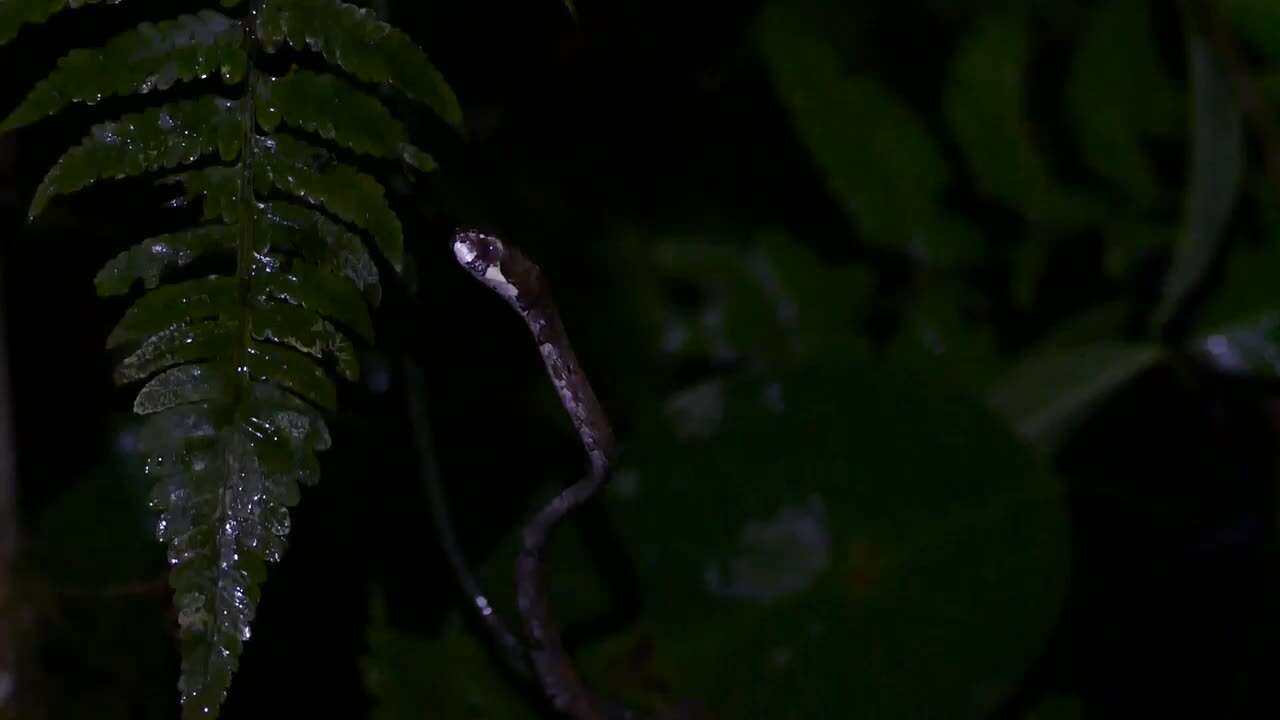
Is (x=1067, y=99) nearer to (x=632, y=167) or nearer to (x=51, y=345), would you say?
(x=632, y=167)

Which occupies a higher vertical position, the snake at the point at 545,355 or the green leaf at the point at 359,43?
the green leaf at the point at 359,43

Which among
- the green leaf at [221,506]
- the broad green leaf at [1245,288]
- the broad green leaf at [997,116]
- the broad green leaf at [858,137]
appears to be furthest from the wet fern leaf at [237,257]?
the broad green leaf at [1245,288]

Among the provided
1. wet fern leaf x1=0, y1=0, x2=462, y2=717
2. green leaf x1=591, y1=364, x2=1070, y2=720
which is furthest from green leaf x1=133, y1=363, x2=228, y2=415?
green leaf x1=591, y1=364, x2=1070, y2=720

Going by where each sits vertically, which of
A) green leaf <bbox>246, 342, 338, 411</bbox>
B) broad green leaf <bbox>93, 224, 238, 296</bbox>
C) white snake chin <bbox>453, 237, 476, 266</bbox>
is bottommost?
green leaf <bbox>246, 342, 338, 411</bbox>

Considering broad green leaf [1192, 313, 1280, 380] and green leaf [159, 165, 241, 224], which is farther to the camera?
broad green leaf [1192, 313, 1280, 380]

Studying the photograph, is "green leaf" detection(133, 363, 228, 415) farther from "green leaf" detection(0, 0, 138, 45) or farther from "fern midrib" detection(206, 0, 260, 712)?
"green leaf" detection(0, 0, 138, 45)

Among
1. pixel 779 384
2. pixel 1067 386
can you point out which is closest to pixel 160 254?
pixel 779 384

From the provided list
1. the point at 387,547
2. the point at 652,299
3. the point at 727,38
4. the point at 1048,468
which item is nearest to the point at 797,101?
the point at 727,38

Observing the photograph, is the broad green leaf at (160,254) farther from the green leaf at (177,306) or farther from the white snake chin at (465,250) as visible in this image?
the white snake chin at (465,250)
